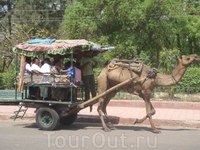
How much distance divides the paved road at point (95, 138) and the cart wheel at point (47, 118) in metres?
0.19

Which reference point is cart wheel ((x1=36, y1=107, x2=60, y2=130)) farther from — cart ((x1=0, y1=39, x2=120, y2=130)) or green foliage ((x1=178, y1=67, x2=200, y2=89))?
green foliage ((x1=178, y1=67, x2=200, y2=89))

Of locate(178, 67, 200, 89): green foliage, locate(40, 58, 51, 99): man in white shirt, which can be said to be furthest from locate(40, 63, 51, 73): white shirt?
locate(178, 67, 200, 89): green foliage

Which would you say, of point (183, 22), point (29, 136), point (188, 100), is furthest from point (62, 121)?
point (183, 22)

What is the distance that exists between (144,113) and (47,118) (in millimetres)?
4690

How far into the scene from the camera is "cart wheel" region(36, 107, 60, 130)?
389 inches

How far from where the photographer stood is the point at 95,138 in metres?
8.96

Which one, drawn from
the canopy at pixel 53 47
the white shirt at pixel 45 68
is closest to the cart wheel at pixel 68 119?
the white shirt at pixel 45 68

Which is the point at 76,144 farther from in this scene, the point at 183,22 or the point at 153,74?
the point at 183,22

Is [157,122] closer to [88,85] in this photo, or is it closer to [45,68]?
[88,85]

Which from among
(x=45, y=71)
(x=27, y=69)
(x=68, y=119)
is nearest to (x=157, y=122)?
(x=68, y=119)

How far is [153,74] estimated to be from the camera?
9656mm

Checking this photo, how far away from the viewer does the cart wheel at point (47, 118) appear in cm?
989

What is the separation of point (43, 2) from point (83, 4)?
14449 mm

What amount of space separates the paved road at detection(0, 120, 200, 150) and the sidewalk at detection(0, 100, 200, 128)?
23.5 inches
